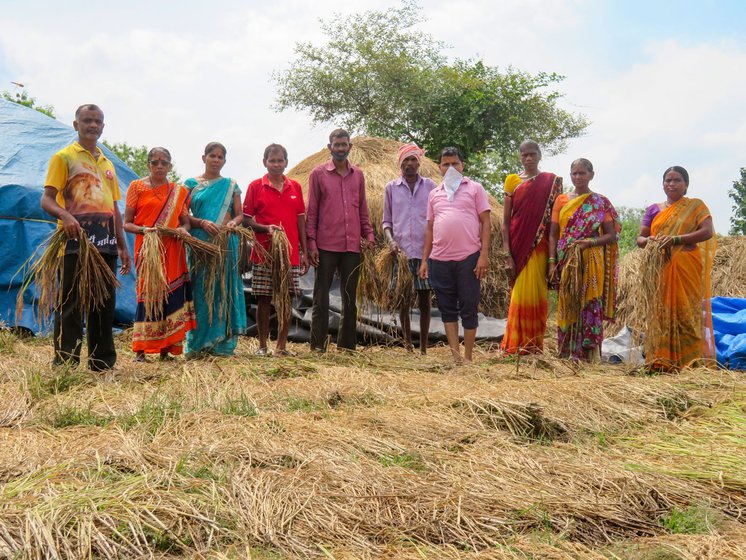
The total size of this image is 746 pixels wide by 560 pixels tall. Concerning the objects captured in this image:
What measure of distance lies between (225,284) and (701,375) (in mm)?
3576

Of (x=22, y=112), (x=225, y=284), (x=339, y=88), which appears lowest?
(x=225, y=284)

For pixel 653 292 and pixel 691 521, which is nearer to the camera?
pixel 691 521

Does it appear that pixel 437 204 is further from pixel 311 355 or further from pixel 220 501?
pixel 220 501

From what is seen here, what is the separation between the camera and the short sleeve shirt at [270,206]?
6645mm

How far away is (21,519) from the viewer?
2496 mm

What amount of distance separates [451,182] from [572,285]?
1309 mm

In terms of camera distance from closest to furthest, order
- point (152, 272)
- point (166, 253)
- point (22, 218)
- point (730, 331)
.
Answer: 1. point (152, 272)
2. point (166, 253)
3. point (730, 331)
4. point (22, 218)

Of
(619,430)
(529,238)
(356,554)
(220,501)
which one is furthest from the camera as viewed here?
(529,238)

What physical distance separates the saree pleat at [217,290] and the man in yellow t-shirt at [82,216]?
0.86 metres

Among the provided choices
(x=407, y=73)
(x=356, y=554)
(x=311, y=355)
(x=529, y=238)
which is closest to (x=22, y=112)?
(x=311, y=355)

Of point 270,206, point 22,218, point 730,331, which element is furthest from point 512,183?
point 22,218

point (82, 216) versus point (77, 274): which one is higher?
point (82, 216)

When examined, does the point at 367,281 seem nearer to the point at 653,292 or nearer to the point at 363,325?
the point at 363,325

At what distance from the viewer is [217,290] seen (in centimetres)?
638
